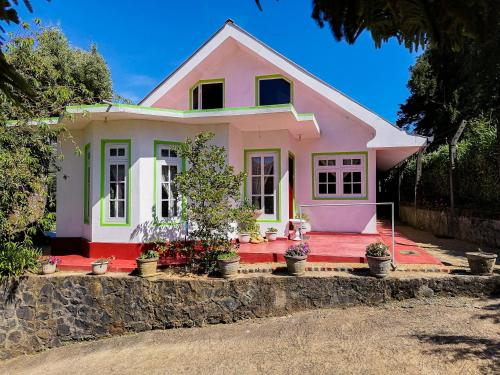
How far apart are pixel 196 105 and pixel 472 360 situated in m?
9.95

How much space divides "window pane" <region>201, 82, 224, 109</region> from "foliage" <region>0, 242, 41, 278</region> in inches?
263

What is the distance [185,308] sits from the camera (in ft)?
22.6

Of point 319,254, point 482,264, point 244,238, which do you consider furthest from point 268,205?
point 482,264

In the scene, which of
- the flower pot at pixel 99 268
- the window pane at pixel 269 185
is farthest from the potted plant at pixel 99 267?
the window pane at pixel 269 185

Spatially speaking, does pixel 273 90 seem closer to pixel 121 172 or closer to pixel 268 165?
pixel 268 165

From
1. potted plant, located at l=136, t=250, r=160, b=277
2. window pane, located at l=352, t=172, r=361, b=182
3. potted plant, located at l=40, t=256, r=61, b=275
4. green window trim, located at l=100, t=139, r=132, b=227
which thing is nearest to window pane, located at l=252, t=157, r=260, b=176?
window pane, located at l=352, t=172, r=361, b=182

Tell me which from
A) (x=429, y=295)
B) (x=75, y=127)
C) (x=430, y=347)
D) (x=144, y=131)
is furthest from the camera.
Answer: (x=75, y=127)

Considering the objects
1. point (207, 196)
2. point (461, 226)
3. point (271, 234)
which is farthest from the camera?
point (461, 226)

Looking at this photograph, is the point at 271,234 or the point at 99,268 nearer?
the point at 99,268

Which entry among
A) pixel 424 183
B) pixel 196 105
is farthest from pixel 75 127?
pixel 424 183

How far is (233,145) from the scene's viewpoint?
9.34 metres

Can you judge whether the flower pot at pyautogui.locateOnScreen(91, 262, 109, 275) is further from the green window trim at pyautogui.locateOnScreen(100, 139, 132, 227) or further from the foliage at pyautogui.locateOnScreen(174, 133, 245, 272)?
the foliage at pyautogui.locateOnScreen(174, 133, 245, 272)

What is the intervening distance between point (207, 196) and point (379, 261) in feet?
12.5

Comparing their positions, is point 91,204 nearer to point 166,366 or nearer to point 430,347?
point 166,366
